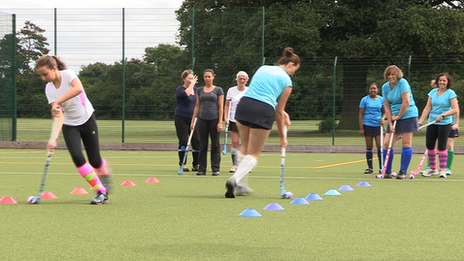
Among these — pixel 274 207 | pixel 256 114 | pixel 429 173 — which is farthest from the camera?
pixel 429 173

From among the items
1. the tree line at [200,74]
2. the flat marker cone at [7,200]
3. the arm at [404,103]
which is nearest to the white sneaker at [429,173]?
the arm at [404,103]

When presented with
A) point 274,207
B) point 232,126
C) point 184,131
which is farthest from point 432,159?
point 274,207

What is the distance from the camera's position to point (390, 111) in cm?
1181

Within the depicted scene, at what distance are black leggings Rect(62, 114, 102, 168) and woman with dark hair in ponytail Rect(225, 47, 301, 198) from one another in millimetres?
1647

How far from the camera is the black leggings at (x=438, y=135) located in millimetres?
12344

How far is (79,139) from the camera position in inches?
314

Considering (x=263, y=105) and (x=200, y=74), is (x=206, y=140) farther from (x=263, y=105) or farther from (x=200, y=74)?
(x=200, y=74)

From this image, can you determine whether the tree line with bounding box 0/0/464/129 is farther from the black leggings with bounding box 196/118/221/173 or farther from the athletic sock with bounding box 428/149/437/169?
the athletic sock with bounding box 428/149/437/169

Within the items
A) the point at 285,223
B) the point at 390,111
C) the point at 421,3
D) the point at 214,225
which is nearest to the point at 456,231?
the point at 285,223

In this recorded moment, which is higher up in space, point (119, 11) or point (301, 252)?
point (119, 11)

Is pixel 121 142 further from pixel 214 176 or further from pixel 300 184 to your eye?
pixel 300 184

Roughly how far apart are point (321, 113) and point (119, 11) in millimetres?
7053

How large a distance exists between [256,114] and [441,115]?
194 inches

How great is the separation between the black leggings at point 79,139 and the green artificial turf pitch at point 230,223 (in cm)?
54
